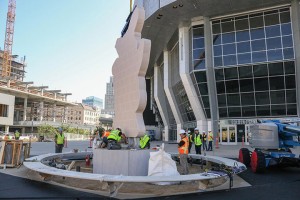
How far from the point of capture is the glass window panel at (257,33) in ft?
109

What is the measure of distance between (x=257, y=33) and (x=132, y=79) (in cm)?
2637

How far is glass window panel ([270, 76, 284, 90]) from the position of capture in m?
32.5

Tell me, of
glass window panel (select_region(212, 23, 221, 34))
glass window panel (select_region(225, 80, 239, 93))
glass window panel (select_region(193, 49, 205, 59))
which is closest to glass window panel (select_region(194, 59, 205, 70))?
glass window panel (select_region(193, 49, 205, 59))

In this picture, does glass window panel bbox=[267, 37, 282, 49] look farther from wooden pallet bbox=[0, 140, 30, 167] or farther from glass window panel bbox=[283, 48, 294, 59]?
wooden pallet bbox=[0, 140, 30, 167]

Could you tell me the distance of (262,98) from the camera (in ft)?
111

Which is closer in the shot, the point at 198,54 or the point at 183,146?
the point at 183,146

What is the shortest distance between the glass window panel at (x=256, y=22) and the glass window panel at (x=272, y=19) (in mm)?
545

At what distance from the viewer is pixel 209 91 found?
35031 mm

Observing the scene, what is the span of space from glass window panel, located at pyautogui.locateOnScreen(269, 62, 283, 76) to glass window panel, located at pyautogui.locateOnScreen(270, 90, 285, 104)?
7.29ft

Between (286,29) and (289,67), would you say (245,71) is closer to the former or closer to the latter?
(289,67)

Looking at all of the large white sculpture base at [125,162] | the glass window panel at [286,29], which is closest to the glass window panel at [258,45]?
the glass window panel at [286,29]

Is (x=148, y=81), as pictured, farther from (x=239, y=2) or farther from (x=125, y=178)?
(x=125, y=178)

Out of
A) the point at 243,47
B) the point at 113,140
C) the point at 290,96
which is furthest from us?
the point at 243,47

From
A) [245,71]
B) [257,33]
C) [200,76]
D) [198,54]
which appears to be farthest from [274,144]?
[198,54]
